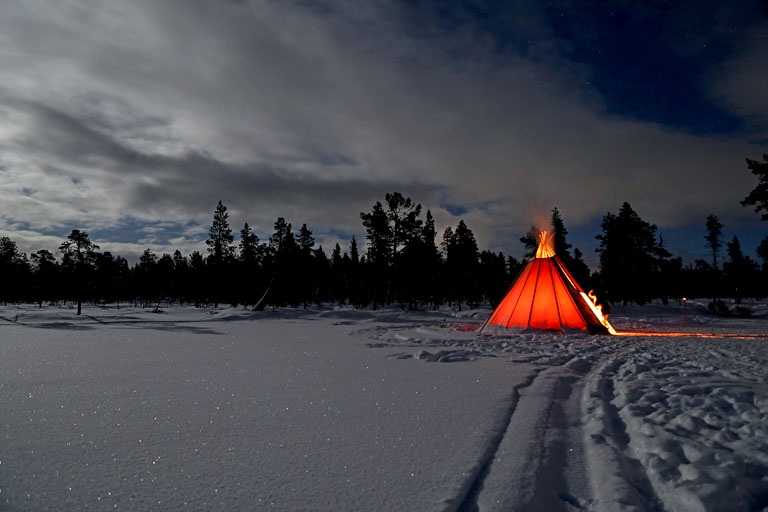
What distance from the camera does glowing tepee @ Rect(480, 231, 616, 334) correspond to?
13008mm

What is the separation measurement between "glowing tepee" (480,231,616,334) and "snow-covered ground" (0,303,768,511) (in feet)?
21.7

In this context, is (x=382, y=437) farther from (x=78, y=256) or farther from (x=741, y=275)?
(x=741, y=275)

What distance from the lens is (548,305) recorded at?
1343 centimetres

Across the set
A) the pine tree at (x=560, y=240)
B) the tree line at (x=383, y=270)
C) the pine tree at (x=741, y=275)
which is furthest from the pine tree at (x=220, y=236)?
the pine tree at (x=741, y=275)

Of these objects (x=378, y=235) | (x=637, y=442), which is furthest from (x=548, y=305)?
(x=378, y=235)

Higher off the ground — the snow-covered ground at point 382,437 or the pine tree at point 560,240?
the pine tree at point 560,240

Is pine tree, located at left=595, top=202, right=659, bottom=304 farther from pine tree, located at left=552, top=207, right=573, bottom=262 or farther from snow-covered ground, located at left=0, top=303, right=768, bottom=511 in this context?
snow-covered ground, located at left=0, top=303, right=768, bottom=511

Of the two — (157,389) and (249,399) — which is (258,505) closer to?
(249,399)

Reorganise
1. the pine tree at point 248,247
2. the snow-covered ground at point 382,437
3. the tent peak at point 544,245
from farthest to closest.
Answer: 1. the pine tree at point 248,247
2. the tent peak at point 544,245
3. the snow-covered ground at point 382,437

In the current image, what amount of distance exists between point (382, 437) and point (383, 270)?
38.6 m

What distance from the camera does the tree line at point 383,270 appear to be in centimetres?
3684

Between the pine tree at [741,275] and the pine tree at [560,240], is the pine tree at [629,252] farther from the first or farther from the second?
the pine tree at [741,275]

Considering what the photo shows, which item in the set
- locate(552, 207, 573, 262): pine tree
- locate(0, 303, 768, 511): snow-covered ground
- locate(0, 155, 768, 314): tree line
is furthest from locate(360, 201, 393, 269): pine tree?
locate(0, 303, 768, 511): snow-covered ground

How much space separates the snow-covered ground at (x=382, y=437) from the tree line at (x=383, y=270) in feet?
68.0
